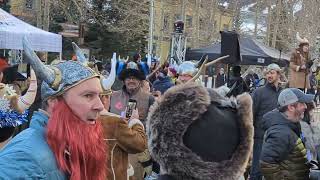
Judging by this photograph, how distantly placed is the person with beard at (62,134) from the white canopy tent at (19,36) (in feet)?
28.0

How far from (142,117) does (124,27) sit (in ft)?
93.6

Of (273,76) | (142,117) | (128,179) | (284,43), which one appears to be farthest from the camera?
(284,43)

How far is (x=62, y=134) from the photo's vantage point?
8.06 ft

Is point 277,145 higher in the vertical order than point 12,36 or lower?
→ lower

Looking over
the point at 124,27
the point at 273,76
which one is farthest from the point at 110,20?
the point at 273,76

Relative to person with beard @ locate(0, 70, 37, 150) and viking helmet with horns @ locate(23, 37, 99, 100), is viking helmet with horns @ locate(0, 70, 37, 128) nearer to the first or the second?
person with beard @ locate(0, 70, 37, 150)

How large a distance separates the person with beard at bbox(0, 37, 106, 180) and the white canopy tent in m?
8.55

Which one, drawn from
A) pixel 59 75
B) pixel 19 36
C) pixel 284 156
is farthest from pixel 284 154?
pixel 19 36

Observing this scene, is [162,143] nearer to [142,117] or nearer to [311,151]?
[311,151]

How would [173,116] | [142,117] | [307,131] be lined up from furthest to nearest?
[142,117] < [307,131] < [173,116]

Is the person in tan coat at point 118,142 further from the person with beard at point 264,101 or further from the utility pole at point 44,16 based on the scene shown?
the utility pole at point 44,16

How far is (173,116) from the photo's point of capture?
201cm

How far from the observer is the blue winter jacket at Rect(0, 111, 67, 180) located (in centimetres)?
227

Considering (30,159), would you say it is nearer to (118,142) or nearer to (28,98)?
(118,142)
